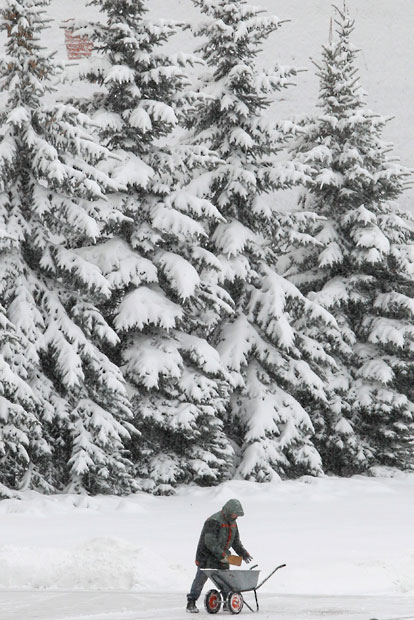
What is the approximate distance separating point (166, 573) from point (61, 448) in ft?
24.0

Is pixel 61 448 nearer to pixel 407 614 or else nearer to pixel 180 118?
pixel 180 118

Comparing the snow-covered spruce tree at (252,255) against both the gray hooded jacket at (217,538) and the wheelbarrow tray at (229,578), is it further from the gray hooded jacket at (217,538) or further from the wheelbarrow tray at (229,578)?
the wheelbarrow tray at (229,578)

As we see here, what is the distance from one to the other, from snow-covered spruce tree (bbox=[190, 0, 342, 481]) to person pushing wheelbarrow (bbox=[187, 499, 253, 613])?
11.2m

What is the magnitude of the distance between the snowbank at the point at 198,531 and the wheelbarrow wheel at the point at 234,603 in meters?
2.24

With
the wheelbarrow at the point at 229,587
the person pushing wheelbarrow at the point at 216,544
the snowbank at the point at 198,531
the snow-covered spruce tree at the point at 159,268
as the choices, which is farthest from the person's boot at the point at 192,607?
the snow-covered spruce tree at the point at 159,268

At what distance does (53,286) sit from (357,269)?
9723 millimetres

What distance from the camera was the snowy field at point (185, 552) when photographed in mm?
11987

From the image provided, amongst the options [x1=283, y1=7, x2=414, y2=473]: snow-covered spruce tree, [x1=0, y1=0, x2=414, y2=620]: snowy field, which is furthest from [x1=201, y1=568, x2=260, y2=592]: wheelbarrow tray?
[x1=283, y1=7, x2=414, y2=473]: snow-covered spruce tree

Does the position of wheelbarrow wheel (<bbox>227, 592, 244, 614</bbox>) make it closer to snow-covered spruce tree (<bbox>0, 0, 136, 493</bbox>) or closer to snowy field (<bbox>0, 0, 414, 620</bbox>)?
snowy field (<bbox>0, 0, 414, 620</bbox>)

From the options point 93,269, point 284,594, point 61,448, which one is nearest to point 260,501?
point 61,448

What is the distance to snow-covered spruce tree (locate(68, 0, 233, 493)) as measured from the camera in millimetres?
21438

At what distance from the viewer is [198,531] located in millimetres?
17438

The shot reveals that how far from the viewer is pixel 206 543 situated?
11633 millimetres

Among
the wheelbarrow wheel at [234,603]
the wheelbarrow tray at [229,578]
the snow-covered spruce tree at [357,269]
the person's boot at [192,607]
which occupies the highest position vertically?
the wheelbarrow tray at [229,578]
